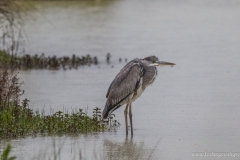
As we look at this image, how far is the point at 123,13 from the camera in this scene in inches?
1139

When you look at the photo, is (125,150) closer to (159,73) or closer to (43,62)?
(159,73)

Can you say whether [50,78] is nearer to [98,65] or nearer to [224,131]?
[98,65]

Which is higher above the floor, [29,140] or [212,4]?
[212,4]

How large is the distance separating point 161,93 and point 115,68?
3246 mm

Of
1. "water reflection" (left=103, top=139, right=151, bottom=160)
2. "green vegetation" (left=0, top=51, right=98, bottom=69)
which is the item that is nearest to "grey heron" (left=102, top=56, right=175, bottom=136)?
"water reflection" (left=103, top=139, right=151, bottom=160)

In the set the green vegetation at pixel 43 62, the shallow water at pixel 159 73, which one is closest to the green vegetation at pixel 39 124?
the shallow water at pixel 159 73

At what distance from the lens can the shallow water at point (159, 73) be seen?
399 inches

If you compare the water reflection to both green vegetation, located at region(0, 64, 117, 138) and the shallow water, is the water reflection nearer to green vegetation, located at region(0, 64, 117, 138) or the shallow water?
the shallow water

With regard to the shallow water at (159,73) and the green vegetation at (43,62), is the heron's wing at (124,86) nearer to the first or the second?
the shallow water at (159,73)

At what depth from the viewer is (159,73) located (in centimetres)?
1653

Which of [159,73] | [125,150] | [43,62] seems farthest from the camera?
[43,62]

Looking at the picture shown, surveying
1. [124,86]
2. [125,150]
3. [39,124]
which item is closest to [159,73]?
[124,86]

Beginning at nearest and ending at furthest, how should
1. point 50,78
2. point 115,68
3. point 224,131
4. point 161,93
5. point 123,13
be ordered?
1. point 224,131
2. point 161,93
3. point 50,78
4. point 115,68
5. point 123,13

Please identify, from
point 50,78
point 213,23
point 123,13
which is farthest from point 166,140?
point 123,13
